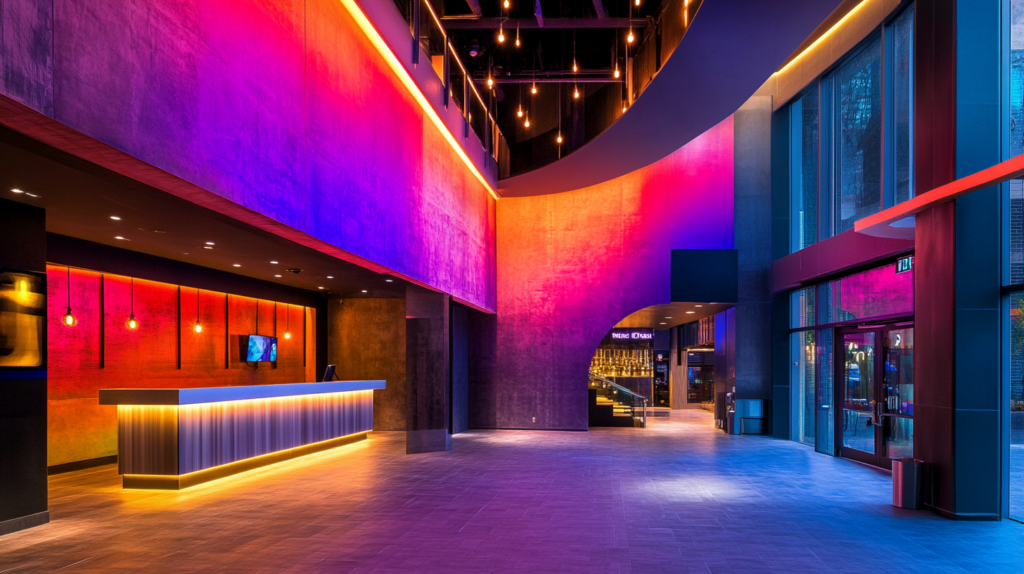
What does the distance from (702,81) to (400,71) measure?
457 cm

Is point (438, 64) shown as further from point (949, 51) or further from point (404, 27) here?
point (949, 51)

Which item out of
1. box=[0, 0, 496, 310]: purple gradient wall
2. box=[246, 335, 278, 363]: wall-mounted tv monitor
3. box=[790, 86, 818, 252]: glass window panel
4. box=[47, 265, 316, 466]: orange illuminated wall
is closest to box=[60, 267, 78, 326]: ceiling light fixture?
box=[47, 265, 316, 466]: orange illuminated wall

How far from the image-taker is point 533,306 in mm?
15852

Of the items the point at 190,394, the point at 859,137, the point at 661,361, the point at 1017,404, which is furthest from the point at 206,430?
the point at 661,361

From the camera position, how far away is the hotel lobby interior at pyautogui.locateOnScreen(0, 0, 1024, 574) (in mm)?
5328

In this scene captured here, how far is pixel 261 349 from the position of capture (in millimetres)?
12711

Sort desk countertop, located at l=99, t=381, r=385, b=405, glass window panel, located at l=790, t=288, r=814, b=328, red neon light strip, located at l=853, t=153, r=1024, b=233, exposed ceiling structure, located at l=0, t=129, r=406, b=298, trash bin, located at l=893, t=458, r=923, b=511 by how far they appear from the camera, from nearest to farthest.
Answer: exposed ceiling structure, located at l=0, t=129, r=406, b=298
red neon light strip, located at l=853, t=153, r=1024, b=233
trash bin, located at l=893, t=458, r=923, b=511
desk countertop, located at l=99, t=381, r=385, b=405
glass window panel, located at l=790, t=288, r=814, b=328

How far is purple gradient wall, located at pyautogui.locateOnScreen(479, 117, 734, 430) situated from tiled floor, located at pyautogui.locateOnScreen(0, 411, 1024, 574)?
520 centimetres

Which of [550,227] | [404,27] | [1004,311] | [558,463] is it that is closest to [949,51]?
[1004,311]

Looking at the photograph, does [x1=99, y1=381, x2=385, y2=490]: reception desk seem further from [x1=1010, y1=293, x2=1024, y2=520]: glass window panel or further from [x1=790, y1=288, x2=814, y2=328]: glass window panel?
[x1=790, y1=288, x2=814, y2=328]: glass window panel

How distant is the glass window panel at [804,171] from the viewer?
13.9 m

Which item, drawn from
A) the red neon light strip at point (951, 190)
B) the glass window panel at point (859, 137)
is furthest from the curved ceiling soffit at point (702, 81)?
Answer: the glass window panel at point (859, 137)

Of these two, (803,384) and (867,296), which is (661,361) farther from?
(867,296)

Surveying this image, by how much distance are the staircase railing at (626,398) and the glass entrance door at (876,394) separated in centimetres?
559
